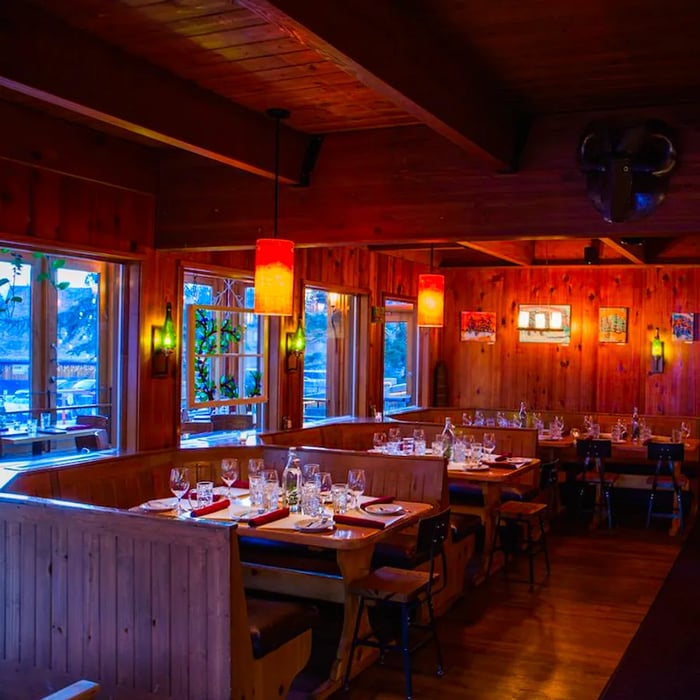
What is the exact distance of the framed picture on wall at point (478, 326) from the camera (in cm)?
1110

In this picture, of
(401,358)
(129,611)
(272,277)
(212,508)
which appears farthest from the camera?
(401,358)

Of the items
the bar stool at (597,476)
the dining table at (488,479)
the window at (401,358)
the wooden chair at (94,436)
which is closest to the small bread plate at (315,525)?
the dining table at (488,479)

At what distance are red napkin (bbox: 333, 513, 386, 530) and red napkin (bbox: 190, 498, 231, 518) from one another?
68 centimetres

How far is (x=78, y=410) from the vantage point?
9.85 metres

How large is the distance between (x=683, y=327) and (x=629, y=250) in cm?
189

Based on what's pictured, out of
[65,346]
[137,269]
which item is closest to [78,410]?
[65,346]

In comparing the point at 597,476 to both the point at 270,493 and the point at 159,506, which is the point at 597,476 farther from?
the point at 159,506

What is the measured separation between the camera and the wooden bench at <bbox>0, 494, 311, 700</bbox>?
3262 millimetres

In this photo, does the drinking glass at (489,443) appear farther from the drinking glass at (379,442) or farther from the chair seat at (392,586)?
the chair seat at (392,586)

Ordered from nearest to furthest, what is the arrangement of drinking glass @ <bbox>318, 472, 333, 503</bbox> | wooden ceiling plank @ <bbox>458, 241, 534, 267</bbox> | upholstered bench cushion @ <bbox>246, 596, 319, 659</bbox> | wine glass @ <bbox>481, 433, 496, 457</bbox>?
upholstered bench cushion @ <bbox>246, 596, 319, 659</bbox> → drinking glass @ <bbox>318, 472, 333, 503</bbox> → wine glass @ <bbox>481, 433, 496, 457</bbox> → wooden ceiling plank @ <bbox>458, 241, 534, 267</bbox>

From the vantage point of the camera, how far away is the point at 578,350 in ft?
35.1

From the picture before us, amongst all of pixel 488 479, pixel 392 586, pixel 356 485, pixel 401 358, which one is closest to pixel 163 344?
pixel 356 485

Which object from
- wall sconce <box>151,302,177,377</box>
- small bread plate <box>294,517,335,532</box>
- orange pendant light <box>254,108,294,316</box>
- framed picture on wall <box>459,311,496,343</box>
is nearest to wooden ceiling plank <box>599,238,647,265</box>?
framed picture on wall <box>459,311,496,343</box>

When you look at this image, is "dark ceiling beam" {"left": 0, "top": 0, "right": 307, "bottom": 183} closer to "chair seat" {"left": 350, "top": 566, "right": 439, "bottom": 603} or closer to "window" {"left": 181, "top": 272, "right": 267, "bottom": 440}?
"window" {"left": 181, "top": 272, "right": 267, "bottom": 440}
